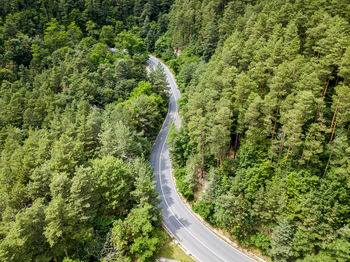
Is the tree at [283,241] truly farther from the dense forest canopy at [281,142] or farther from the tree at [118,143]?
the tree at [118,143]

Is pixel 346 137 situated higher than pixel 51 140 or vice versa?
pixel 346 137

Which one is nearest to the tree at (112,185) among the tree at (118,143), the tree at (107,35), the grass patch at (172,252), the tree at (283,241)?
the tree at (118,143)

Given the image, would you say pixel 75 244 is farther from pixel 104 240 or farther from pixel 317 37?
pixel 317 37

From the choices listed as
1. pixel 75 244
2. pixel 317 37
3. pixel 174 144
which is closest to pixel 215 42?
pixel 317 37

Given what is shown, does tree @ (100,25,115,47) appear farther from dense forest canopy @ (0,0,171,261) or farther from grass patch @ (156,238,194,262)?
grass patch @ (156,238,194,262)

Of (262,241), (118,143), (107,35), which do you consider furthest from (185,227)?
(107,35)

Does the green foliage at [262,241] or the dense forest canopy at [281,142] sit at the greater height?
the dense forest canopy at [281,142]
